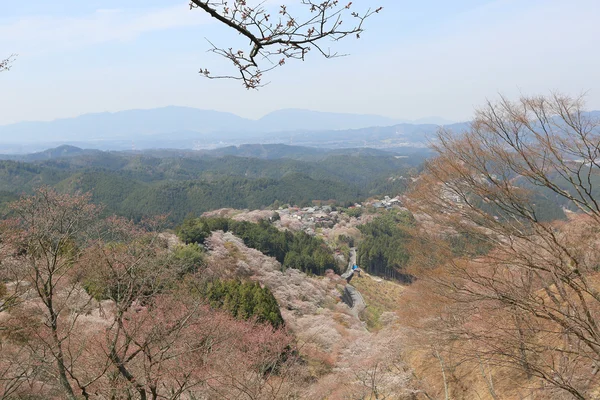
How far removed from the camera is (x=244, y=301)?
14.7 metres

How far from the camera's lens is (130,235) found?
964 cm

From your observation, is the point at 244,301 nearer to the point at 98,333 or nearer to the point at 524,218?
the point at 98,333

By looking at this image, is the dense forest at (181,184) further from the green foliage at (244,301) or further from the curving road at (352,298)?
the green foliage at (244,301)

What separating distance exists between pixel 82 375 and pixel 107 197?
72660mm

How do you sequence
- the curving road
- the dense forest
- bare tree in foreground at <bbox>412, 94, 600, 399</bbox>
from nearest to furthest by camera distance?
bare tree in foreground at <bbox>412, 94, 600, 399</bbox> → the curving road → the dense forest

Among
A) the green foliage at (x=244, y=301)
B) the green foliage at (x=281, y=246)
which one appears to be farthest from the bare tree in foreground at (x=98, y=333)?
the green foliage at (x=281, y=246)

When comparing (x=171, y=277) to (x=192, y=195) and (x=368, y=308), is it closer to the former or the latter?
(x=368, y=308)

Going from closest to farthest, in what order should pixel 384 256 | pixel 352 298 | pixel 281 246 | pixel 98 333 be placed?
pixel 98 333, pixel 352 298, pixel 281 246, pixel 384 256

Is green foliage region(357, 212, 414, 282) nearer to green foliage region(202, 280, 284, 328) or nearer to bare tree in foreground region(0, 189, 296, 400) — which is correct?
green foliage region(202, 280, 284, 328)

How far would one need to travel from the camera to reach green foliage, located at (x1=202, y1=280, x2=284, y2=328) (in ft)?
46.0

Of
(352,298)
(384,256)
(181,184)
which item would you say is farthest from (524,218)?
(181,184)

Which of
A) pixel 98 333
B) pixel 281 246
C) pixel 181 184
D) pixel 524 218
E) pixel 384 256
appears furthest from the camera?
pixel 181 184

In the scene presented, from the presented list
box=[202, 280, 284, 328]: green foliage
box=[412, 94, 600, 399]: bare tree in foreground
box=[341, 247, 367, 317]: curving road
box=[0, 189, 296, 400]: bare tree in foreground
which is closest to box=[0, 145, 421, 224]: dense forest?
box=[341, 247, 367, 317]: curving road

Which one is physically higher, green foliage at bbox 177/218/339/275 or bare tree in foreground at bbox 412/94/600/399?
bare tree in foreground at bbox 412/94/600/399
